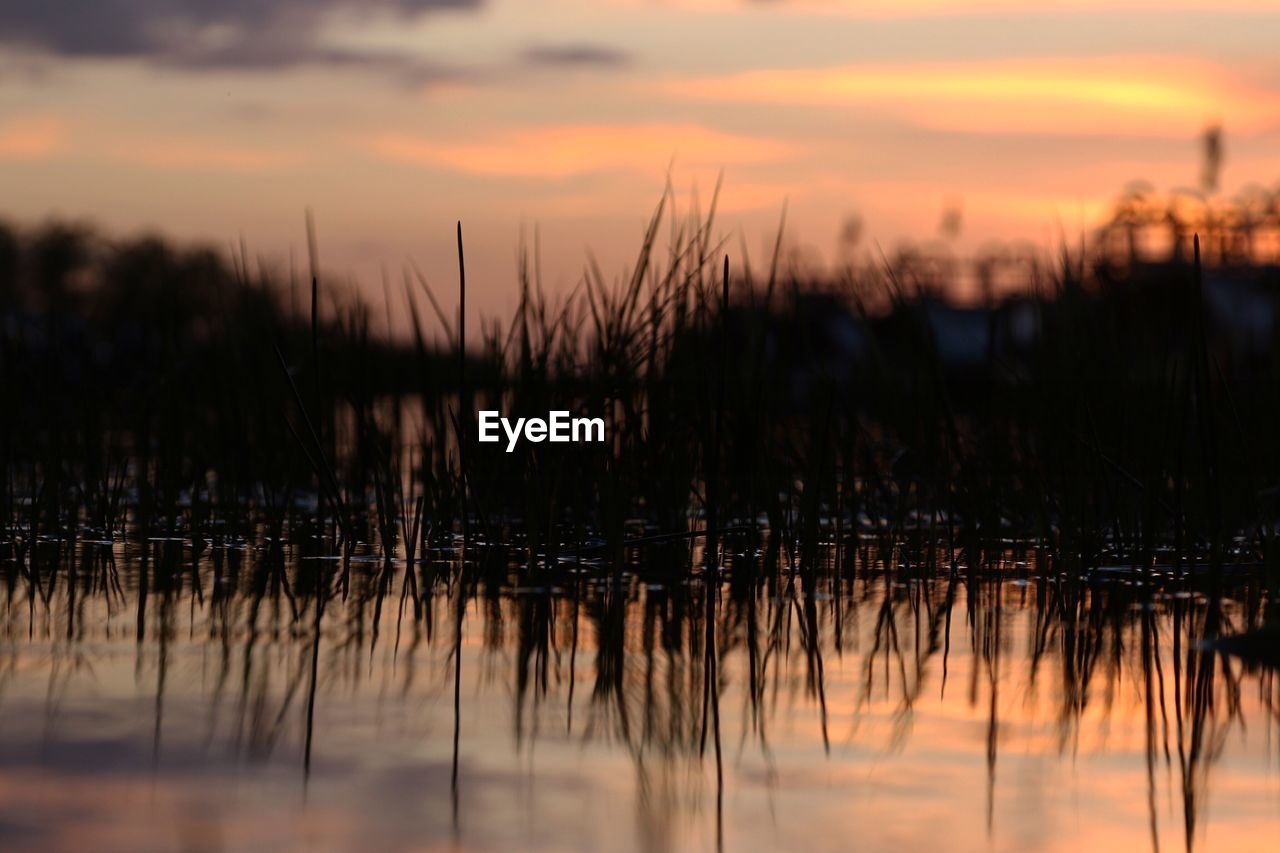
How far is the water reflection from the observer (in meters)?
1.93

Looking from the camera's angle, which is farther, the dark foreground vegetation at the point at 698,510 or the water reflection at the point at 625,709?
the dark foreground vegetation at the point at 698,510

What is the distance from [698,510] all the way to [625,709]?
2588 millimetres

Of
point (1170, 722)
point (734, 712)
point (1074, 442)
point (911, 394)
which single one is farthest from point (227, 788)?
point (911, 394)

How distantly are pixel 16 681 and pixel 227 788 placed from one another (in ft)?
2.72

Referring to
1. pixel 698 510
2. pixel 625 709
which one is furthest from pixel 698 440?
pixel 625 709

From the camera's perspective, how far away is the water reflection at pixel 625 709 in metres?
1.93

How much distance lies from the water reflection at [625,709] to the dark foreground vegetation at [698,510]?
0.06 feet

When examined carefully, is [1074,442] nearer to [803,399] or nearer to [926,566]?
[926,566]

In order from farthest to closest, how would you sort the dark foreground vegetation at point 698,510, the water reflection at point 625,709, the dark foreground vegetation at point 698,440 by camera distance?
1. the dark foreground vegetation at point 698,440
2. the dark foreground vegetation at point 698,510
3. the water reflection at point 625,709

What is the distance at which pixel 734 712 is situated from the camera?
2.54 metres

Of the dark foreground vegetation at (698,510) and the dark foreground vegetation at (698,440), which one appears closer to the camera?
the dark foreground vegetation at (698,510)

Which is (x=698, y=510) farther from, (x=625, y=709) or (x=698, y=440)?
(x=625, y=709)

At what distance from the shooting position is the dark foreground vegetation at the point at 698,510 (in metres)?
3.08

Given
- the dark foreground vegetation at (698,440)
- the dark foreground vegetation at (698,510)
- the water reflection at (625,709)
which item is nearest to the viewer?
the water reflection at (625,709)
